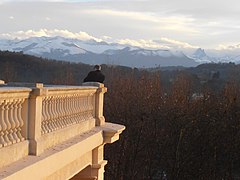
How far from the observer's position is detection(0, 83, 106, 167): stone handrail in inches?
240

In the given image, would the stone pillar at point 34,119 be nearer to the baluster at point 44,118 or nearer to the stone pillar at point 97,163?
the baluster at point 44,118

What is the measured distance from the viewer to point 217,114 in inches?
1282

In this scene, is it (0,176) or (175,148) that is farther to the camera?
(175,148)

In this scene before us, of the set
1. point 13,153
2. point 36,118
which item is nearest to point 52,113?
point 36,118

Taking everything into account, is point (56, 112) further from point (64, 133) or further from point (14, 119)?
point (14, 119)

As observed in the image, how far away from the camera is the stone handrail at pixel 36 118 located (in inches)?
240

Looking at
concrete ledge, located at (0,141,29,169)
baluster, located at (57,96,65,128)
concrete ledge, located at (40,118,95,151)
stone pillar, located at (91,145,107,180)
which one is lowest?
stone pillar, located at (91,145,107,180)

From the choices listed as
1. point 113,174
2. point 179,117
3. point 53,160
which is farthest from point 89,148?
point 179,117

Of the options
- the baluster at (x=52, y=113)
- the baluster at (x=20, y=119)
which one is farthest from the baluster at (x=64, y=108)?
the baluster at (x=20, y=119)

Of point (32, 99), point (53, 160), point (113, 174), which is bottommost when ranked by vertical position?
point (113, 174)

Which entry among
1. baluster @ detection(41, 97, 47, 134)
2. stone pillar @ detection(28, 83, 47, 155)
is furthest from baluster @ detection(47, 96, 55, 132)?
stone pillar @ detection(28, 83, 47, 155)

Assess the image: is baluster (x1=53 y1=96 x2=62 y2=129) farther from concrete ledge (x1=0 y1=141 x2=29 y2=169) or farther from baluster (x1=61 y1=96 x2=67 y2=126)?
concrete ledge (x1=0 y1=141 x2=29 y2=169)

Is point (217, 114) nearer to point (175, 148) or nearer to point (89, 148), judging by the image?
point (175, 148)

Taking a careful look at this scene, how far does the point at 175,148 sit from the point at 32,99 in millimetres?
24058
